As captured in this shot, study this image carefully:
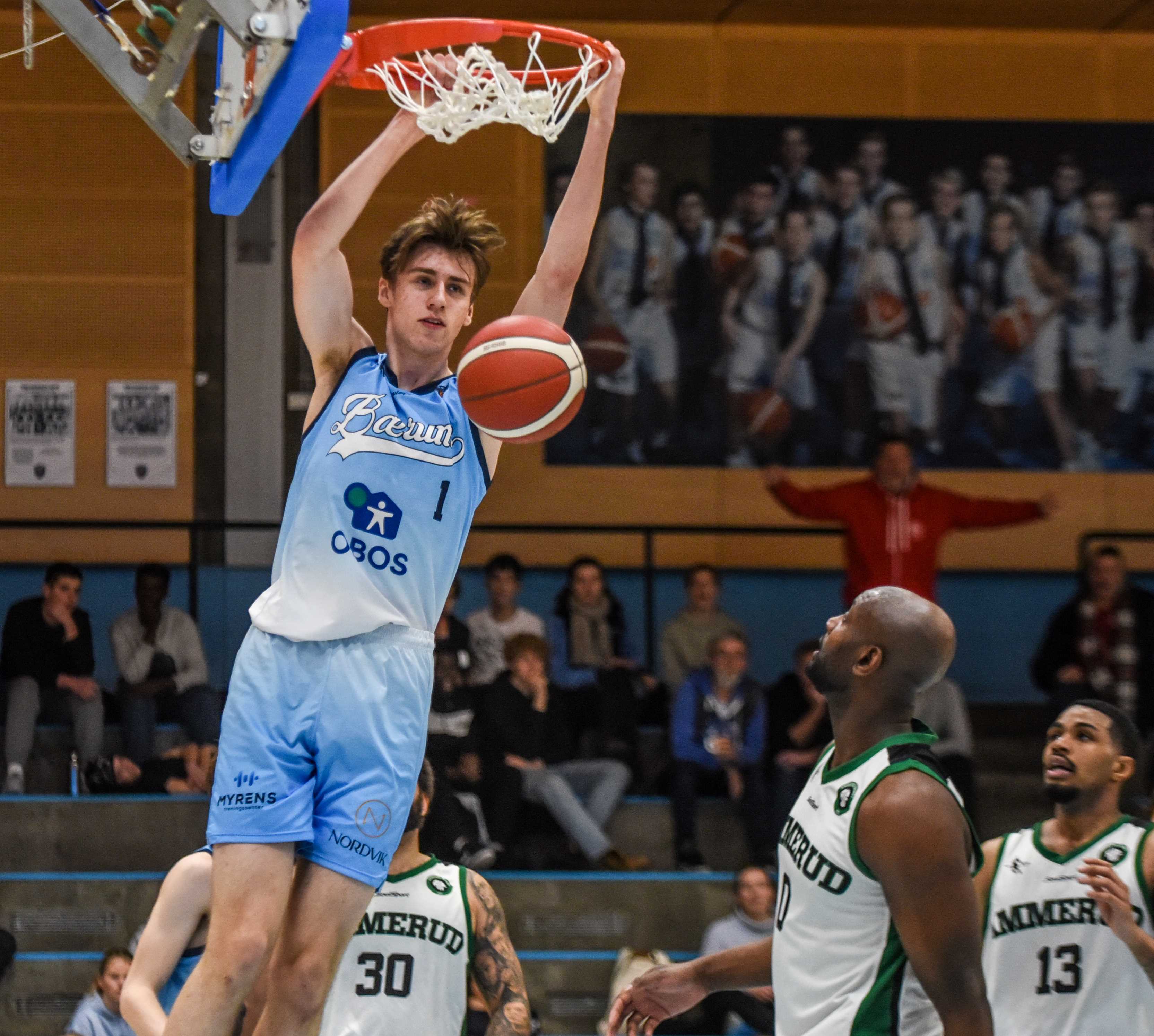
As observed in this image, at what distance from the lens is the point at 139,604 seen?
30.3ft

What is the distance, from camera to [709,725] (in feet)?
29.1

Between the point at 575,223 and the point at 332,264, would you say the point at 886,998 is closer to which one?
the point at 575,223

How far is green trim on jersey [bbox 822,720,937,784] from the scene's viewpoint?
11.0 feet

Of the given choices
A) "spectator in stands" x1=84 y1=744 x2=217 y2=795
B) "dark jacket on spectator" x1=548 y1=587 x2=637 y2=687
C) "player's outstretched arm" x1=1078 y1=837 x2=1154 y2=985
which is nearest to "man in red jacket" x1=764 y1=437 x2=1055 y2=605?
"dark jacket on spectator" x1=548 y1=587 x2=637 y2=687

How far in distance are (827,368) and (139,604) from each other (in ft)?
14.9

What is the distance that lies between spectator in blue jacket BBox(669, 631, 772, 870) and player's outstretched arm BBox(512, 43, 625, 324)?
5.19m

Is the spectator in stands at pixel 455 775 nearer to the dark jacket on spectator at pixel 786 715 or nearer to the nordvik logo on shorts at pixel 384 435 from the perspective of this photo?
the dark jacket on spectator at pixel 786 715

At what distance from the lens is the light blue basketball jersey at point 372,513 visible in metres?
3.58

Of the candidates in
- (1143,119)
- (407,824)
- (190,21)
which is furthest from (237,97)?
(1143,119)

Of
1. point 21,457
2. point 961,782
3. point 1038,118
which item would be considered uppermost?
point 1038,118

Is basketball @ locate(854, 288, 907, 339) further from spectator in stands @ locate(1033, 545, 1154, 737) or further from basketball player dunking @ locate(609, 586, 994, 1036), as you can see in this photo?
basketball player dunking @ locate(609, 586, 994, 1036)

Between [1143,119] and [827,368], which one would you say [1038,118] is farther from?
[827,368]

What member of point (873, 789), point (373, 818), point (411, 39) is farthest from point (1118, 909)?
point (411, 39)

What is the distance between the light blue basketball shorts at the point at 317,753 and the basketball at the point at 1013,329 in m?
8.09
